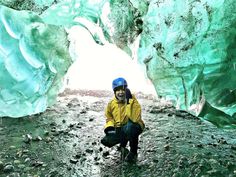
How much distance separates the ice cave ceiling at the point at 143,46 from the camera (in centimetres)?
655

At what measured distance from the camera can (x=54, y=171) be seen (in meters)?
5.60

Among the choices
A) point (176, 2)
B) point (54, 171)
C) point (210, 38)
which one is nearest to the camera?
point (54, 171)

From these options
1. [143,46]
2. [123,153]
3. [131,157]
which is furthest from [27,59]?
[131,157]

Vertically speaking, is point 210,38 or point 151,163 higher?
point 210,38

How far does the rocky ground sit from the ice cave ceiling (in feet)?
1.77

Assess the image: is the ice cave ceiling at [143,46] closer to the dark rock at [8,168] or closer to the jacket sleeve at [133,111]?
the jacket sleeve at [133,111]

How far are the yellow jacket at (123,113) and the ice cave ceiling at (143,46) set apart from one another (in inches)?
50.6

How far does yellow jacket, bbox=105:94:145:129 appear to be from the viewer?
18.9 ft

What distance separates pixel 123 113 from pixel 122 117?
6cm

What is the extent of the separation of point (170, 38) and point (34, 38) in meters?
2.72

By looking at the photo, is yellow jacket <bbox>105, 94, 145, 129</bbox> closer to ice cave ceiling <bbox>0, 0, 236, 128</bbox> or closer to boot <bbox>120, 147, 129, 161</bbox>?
boot <bbox>120, 147, 129, 161</bbox>

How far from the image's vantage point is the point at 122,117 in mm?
5816

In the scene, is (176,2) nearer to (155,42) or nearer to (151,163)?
(155,42)

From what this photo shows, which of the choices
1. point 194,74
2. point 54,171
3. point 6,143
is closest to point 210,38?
point 194,74
